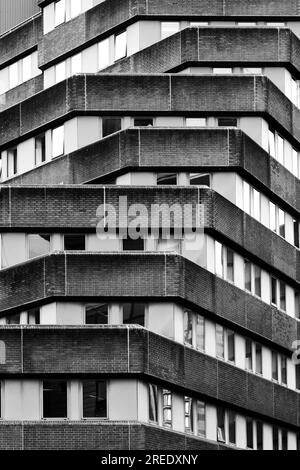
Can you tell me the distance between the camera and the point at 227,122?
76.9 metres

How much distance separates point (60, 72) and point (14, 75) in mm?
4869

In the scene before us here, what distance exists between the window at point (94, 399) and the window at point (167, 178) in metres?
9.48

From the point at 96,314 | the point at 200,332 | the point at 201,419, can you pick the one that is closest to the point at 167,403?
the point at 201,419

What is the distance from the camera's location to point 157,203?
234 feet

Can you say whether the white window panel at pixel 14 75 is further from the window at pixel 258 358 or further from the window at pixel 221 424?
the window at pixel 221 424

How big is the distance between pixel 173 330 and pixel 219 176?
7.54 metres

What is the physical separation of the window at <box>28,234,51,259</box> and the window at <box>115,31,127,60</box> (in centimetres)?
1025

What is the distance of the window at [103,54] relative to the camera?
79.7 m

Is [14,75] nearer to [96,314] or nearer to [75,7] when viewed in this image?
[75,7]

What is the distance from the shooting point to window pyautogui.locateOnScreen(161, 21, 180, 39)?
79.0m

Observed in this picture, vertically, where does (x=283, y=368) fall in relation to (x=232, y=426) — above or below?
above

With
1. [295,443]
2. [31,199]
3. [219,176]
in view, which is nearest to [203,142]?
[219,176]

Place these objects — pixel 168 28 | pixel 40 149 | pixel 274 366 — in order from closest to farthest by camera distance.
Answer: pixel 274 366, pixel 40 149, pixel 168 28

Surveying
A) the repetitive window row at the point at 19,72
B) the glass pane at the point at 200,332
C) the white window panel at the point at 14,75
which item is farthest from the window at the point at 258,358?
the white window panel at the point at 14,75
